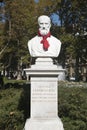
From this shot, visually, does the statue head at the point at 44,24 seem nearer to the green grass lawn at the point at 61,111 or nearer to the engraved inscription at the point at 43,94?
the engraved inscription at the point at 43,94

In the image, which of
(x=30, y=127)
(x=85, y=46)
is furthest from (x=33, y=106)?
(x=85, y=46)

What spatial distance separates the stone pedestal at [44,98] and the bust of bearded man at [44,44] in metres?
0.35

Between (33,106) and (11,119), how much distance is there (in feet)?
4.37

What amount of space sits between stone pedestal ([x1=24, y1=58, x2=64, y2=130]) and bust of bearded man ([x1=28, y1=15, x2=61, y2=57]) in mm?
353

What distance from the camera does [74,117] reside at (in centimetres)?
1223

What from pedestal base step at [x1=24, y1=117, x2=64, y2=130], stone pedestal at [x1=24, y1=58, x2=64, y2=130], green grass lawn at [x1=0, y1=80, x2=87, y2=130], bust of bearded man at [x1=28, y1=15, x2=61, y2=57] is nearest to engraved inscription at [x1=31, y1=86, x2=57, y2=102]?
stone pedestal at [x1=24, y1=58, x2=64, y2=130]

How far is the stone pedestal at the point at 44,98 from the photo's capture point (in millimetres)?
10922

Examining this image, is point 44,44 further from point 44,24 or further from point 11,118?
point 11,118

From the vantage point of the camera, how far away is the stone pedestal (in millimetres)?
10922

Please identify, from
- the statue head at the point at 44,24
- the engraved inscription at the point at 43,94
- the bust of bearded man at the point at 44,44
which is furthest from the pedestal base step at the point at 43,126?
the statue head at the point at 44,24

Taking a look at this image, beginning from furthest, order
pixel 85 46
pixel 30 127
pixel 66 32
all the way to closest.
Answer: pixel 66 32 < pixel 85 46 < pixel 30 127

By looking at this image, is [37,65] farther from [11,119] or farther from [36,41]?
[11,119]

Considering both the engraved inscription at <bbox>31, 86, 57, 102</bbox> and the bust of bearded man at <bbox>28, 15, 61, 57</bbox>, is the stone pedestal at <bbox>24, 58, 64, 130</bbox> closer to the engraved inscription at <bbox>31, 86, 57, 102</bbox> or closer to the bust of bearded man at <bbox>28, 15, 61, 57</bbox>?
the engraved inscription at <bbox>31, 86, 57, 102</bbox>

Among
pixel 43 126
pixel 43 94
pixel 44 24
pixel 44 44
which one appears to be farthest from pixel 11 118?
pixel 44 24
